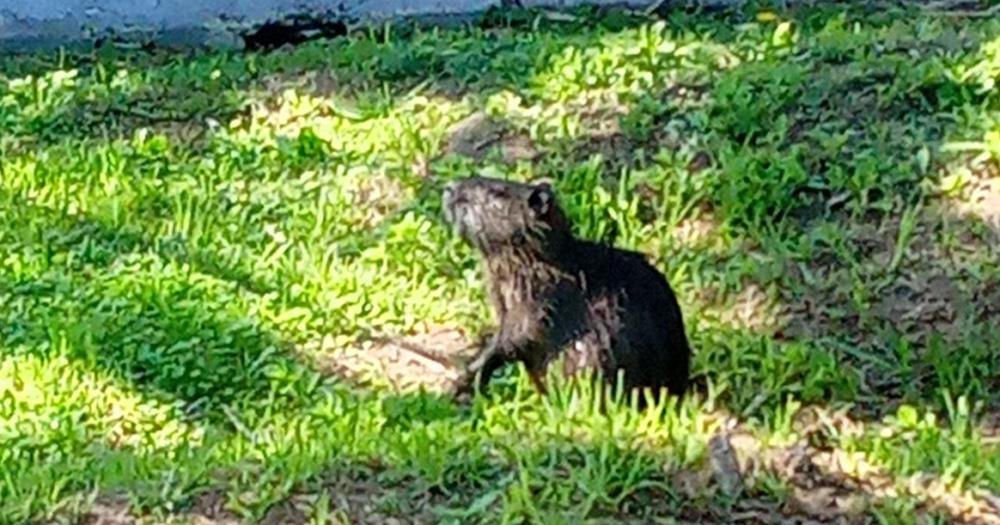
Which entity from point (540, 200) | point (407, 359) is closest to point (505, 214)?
point (540, 200)

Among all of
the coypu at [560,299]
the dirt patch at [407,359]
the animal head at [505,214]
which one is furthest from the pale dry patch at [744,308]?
the animal head at [505,214]

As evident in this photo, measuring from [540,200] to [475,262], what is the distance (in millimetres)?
1109

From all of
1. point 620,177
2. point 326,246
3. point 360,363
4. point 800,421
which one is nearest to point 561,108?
point 620,177

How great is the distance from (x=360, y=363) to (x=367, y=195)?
1134 millimetres

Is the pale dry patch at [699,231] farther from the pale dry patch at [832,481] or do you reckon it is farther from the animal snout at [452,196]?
the pale dry patch at [832,481]

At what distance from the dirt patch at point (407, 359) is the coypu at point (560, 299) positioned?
1.16ft

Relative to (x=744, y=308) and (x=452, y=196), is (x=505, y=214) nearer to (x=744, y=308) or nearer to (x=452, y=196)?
(x=452, y=196)

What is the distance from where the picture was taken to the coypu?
5.53 metres

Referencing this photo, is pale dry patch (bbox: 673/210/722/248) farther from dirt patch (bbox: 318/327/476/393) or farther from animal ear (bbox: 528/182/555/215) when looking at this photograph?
animal ear (bbox: 528/182/555/215)

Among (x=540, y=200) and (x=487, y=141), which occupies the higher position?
(x=540, y=200)

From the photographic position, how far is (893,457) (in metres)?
5.02

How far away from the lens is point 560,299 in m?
5.64

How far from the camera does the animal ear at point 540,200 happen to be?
5.61 meters

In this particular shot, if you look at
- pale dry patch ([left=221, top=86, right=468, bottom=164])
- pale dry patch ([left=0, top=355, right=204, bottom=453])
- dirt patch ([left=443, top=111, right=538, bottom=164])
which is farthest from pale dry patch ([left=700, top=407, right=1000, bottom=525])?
pale dry patch ([left=221, top=86, right=468, bottom=164])
